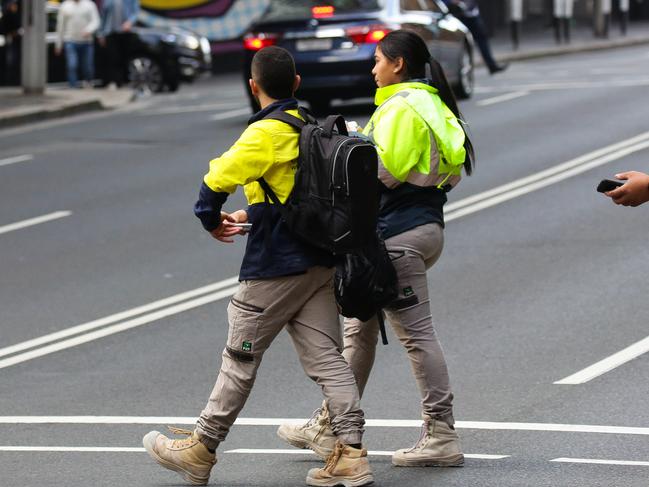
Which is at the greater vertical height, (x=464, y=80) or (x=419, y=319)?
(x=464, y=80)

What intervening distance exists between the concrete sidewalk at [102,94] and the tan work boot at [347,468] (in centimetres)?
1746

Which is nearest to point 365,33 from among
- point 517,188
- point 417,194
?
point 517,188

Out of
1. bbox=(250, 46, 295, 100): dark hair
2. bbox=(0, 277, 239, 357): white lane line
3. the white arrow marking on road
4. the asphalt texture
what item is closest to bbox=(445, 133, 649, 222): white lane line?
the white arrow marking on road

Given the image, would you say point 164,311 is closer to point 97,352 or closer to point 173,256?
point 97,352

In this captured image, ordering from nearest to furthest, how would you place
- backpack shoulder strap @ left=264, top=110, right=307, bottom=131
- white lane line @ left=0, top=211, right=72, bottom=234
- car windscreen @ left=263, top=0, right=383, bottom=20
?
backpack shoulder strap @ left=264, top=110, right=307, bottom=131 → white lane line @ left=0, top=211, right=72, bottom=234 → car windscreen @ left=263, top=0, right=383, bottom=20

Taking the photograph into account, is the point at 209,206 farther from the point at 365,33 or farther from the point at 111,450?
the point at 365,33

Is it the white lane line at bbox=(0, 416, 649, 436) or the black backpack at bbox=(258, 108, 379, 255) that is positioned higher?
the black backpack at bbox=(258, 108, 379, 255)

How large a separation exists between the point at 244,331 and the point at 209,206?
0.55 m

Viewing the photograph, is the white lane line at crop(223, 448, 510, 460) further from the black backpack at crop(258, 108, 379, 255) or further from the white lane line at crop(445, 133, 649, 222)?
the white lane line at crop(445, 133, 649, 222)

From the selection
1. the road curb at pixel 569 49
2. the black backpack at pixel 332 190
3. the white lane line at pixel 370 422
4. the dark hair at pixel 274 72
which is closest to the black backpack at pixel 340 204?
the black backpack at pixel 332 190

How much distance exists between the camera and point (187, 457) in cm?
660

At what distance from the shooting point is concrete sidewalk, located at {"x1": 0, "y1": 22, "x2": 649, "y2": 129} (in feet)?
79.0

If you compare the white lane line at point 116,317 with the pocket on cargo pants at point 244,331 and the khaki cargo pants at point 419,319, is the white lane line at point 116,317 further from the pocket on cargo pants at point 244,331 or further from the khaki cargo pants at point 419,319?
the khaki cargo pants at point 419,319

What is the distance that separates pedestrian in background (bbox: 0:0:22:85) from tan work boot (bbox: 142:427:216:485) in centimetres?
2245
